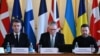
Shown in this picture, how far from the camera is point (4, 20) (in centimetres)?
556

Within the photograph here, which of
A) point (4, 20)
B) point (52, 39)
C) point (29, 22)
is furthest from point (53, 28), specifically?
point (4, 20)

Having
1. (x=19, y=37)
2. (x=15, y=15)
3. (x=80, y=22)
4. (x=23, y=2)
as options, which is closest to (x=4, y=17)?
(x=15, y=15)

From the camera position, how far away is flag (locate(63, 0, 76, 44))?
219 inches

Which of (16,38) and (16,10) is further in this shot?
(16,10)

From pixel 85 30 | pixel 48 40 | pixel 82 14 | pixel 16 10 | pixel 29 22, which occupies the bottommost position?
pixel 48 40

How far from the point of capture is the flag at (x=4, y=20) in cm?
550

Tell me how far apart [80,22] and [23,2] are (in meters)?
1.57

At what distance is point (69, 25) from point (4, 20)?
164 cm

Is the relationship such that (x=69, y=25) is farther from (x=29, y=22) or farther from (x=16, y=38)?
(x=16, y=38)

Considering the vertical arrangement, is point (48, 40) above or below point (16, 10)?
below

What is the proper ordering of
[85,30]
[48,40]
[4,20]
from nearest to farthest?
[85,30] < [48,40] < [4,20]

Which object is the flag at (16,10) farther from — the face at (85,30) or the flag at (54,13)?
the face at (85,30)

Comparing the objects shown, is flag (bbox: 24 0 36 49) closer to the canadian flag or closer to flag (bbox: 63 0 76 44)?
flag (bbox: 63 0 76 44)

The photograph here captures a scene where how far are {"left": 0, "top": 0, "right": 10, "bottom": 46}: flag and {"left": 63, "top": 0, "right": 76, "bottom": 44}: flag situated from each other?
1.45 m
